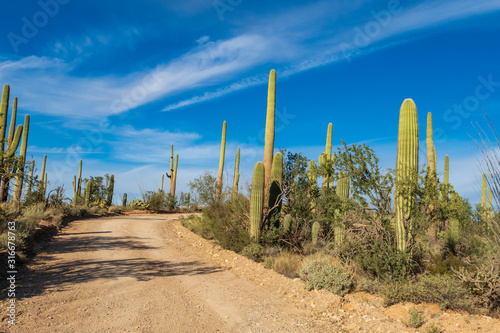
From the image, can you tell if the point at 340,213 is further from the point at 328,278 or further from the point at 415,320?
the point at 415,320

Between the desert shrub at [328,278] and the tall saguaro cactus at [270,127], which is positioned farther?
the tall saguaro cactus at [270,127]

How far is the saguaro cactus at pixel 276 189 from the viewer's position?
505 inches

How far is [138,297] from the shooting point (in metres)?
7.31

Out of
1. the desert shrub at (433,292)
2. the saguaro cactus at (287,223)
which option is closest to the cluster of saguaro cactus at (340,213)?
the saguaro cactus at (287,223)

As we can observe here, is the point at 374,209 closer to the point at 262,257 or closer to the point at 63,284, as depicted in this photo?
the point at 262,257

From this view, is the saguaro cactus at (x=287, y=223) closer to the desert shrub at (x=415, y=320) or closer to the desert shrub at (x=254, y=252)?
the desert shrub at (x=254, y=252)

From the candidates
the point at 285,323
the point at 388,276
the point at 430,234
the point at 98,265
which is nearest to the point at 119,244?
the point at 98,265

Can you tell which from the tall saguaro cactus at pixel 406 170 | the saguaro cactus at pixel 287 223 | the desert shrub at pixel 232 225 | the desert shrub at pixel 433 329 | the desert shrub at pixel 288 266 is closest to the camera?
the desert shrub at pixel 433 329

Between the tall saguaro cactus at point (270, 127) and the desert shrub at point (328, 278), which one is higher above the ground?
the tall saguaro cactus at point (270, 127)

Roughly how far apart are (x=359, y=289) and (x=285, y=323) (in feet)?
8.50

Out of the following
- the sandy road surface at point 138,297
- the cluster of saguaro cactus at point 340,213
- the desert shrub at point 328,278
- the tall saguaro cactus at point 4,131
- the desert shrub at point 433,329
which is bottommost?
the sandy road surface at point 138,297

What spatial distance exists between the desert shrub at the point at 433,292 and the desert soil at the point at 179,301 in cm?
18

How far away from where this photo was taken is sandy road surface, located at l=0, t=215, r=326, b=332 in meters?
5.94

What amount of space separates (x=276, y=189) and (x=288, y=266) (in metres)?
4.09
